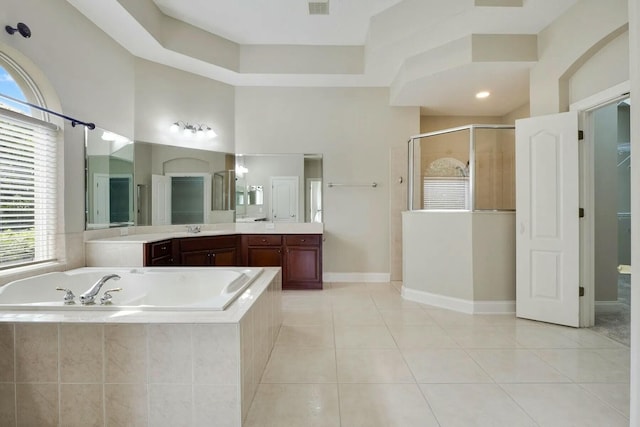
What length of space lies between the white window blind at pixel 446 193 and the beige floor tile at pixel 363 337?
1.57 metres

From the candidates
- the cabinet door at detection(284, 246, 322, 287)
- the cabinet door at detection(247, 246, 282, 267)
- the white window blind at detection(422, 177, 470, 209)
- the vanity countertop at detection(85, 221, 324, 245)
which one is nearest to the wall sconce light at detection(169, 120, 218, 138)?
the vanity countertop at detection(85, 221, 324, 245)

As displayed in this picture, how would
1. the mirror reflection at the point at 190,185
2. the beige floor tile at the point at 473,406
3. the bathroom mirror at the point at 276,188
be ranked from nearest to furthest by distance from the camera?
the beige floor tile at the point at 473,406 → the mirror reflection at the point at 190,185 → the bathroom mirror at the point at 276,188

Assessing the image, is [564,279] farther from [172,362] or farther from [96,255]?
[96,255]

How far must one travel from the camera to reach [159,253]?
3264mm

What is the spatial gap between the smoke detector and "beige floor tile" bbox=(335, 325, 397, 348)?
314 cm

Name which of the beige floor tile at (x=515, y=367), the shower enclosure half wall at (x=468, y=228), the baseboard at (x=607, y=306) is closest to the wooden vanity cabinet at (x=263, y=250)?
the shower enclosure half wall at (x=468, y=228)

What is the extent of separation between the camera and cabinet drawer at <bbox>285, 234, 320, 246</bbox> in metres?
4.27

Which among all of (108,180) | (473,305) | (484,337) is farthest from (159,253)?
(473,305)

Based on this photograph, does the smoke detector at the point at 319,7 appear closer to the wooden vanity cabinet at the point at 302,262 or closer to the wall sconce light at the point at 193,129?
the wall sconce light at the point at 193,129

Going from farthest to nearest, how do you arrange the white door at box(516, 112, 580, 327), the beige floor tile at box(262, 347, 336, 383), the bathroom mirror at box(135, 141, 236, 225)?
the bathroom mirror at box(135, 141, 236, 225) → the white door at box(516, 112, 580, 327) → the beige floor tile at box(262, 347, 336, 383)

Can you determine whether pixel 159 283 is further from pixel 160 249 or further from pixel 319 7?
pixel 319 7

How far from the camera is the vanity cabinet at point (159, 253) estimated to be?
3.07 m

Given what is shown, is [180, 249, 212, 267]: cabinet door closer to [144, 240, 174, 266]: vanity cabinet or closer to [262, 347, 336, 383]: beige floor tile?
[144, 240, 174, 266]: vanity cabinet

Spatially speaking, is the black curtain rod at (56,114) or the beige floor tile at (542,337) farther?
the beige floor tile at (542,337)
